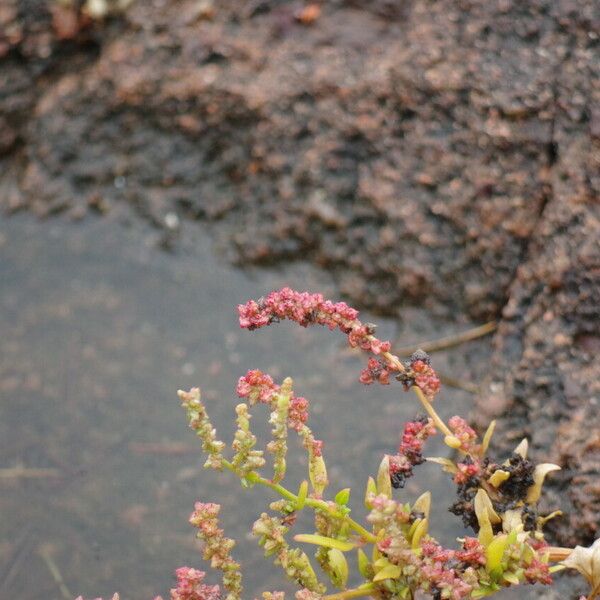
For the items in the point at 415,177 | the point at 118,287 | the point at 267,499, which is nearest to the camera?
the point at 267,499

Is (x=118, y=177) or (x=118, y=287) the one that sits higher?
(x=118, y=177)

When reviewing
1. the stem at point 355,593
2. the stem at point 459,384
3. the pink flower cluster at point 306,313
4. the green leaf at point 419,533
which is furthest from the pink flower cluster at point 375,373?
the stem at point 459,384

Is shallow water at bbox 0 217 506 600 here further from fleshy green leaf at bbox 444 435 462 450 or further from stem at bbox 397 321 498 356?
fleshy green leaf at bbox 444 435 462 450

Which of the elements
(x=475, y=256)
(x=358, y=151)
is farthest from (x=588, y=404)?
(x=358, y=151)

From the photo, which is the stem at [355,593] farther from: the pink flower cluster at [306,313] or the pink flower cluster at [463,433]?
the pink flower cluster at [306,313]

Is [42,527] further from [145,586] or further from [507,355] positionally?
[507,355]

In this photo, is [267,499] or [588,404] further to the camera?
[267,499]
